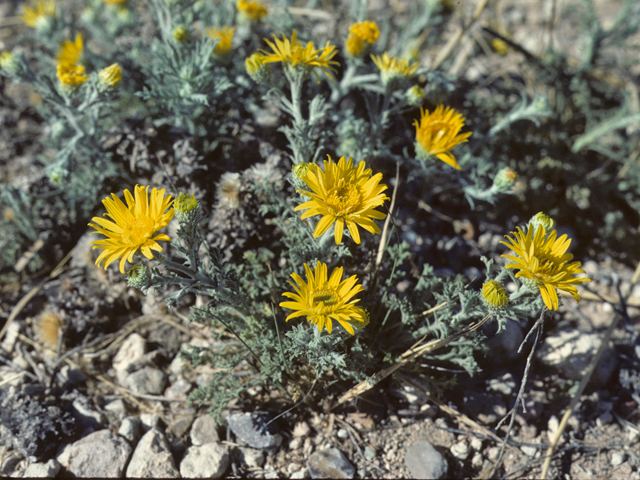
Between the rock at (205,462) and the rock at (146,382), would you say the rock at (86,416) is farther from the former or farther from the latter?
the rock at (205,462)

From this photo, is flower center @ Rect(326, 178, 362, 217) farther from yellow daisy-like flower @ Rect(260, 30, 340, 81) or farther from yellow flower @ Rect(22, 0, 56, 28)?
yellow flower @ Rect(22, 0, 56, 28)

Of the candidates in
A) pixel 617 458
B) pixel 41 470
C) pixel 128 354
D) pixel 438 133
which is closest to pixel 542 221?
pixel 438 133

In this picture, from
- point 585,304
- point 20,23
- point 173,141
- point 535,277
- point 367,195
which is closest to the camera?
point 535,277

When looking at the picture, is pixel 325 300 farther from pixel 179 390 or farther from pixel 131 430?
pixel 131 430

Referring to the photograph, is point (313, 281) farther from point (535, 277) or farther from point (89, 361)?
point (89, 361)

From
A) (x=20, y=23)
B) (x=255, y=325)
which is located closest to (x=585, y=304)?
(x=255, y=325)
